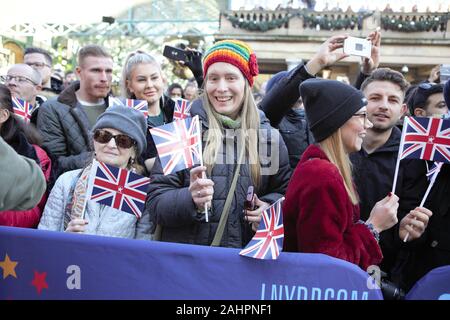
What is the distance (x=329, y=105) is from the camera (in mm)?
2721

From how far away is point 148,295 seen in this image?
2398 millimetres

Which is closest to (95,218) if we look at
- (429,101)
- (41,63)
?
(429,101)

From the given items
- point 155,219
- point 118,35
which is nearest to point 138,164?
point 155,219

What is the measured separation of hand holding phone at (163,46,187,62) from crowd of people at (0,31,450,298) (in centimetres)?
36

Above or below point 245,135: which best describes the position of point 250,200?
below

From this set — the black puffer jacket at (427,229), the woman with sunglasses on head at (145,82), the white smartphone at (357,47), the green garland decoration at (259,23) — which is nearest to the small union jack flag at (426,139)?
the black puffer jacket at (427,229)

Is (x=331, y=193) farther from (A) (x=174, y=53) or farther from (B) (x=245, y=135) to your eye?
(A) (x=174, y=53)

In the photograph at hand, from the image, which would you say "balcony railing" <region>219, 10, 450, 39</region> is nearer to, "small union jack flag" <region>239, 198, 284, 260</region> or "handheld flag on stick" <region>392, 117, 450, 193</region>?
"handheld flag on stick" <region>392, 117, 450, 193</region>

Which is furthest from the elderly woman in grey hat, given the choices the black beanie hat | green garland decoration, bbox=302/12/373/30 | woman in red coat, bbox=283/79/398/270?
green garland decoration, bbox=302/12/373/30

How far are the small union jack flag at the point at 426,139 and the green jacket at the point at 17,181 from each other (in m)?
2.15

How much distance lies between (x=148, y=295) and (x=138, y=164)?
3.69 feet

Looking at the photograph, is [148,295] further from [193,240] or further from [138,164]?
[138,164]

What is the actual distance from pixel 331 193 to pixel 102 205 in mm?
1404

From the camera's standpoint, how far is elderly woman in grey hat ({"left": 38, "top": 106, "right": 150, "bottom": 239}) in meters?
3.03
